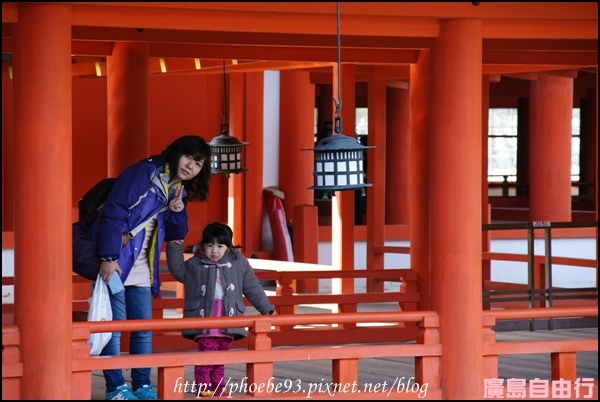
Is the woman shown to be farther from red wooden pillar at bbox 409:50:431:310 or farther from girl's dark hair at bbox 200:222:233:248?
red wooden pillar at bbox 409:50:431:310

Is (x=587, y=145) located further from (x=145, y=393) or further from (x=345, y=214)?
(x=145, y=393)

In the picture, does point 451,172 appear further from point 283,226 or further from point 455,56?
point 283,226

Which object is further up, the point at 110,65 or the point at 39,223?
the point at 110,65

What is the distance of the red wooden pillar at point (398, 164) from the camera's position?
17078 mm

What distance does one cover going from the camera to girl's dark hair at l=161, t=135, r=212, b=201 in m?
6.19

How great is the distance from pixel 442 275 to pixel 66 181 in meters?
2.09

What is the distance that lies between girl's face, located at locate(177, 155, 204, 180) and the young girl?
588 millimetres

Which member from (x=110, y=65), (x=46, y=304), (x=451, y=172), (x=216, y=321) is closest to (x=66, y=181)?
(x=46, y=304)

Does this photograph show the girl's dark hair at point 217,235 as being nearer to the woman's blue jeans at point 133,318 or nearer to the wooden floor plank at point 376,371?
the woman's blue jeans at point 133,318

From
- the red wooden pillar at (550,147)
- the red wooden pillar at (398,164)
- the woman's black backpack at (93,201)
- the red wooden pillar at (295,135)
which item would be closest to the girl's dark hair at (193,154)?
the woman's black backpack at (93,201)

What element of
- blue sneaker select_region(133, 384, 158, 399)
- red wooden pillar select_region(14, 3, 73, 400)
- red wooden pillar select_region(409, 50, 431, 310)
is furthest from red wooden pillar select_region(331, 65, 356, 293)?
red wooden pillar select_region(14, 3, 73, 400)

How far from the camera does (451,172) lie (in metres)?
6.35

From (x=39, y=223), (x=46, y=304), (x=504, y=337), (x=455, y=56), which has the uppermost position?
(x=455, y=56)

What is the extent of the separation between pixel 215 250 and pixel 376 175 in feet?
19.4
